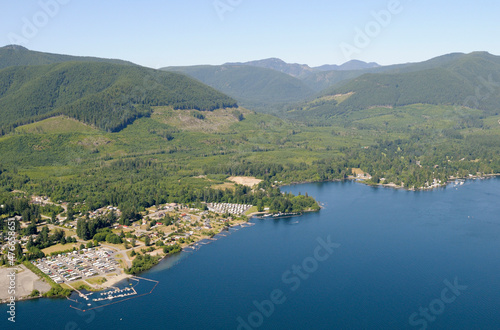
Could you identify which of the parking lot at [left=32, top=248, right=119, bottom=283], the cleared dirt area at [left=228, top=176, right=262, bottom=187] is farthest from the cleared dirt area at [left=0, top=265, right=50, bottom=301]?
the cleared dirt area at [left=228, top=176, right=262, bottom=187]

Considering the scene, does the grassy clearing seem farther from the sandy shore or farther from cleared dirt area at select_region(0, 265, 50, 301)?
the sandy shore

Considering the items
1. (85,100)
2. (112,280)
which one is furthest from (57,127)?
(112,280)

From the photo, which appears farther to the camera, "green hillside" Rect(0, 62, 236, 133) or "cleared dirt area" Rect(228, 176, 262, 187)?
"green hillside" Rect(0, 62, 236, 133)

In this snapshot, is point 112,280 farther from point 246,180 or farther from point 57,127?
point 57,127

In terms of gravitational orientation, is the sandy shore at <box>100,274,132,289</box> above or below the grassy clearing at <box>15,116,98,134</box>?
below

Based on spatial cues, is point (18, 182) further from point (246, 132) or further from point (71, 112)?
point (246, 132)

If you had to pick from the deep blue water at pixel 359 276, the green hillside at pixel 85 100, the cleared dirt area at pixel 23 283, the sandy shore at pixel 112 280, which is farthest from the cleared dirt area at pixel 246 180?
the cleared dirt area at pixel 23 283

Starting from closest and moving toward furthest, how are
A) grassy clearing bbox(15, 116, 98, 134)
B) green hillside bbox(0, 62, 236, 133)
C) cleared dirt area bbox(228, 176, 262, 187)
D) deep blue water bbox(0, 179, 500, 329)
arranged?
deep blue water bbox(0, 179, 500, 329) → cleared dirt area bbox(228, 176, 262, 187) → grassy clearing bbox(15, 116, 98, 134) → green hillside bbox(0, 62, 236, 133)

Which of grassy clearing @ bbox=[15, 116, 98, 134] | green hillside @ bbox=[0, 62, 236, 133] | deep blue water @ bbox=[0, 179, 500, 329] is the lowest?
deep blue water @ bbox=[0, 179, 500, 329]
